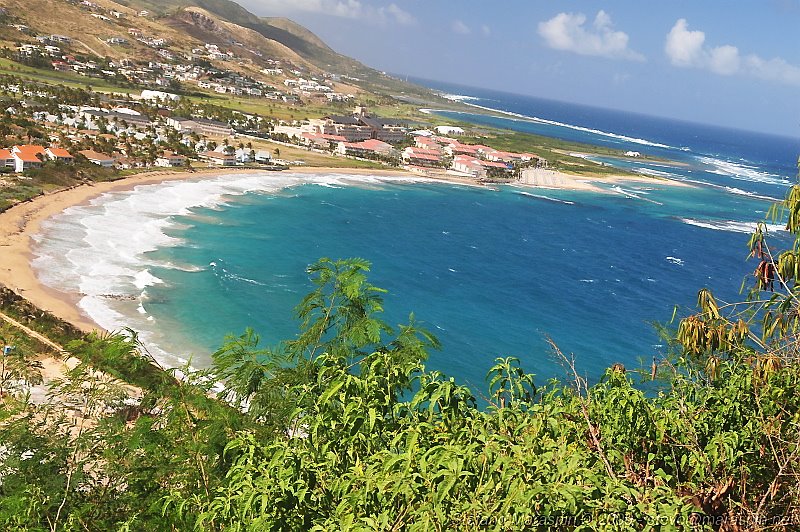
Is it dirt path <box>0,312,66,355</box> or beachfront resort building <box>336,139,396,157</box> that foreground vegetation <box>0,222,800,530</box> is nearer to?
dirt path <box>0,312,66,355</box>

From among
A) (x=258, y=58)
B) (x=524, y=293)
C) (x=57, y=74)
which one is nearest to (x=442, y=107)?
(x=258, y=58)

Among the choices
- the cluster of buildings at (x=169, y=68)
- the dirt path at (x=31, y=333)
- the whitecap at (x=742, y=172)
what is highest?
the cluster of buildings at (x=169, y=68)

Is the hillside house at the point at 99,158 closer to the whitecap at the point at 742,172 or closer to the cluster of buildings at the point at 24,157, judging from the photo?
the cluster of buildings at the point at 24,157

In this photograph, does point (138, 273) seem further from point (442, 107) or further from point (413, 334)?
point (442, 107)

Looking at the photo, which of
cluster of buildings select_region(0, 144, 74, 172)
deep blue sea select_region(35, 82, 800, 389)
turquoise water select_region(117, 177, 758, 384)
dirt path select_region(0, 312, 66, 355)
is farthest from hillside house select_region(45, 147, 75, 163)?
dirt path select_region(0, 312, 66, 355)

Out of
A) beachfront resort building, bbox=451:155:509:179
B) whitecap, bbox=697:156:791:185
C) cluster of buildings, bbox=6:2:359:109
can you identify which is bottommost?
beachfront resort building, bbox=451:155:509:179

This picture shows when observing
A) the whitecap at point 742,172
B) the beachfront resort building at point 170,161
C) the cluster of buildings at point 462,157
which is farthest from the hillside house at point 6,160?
the whitecap at point 742,172
